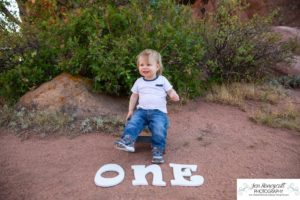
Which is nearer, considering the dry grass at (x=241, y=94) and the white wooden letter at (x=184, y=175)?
the white wooden letter at (x=184, y=175)

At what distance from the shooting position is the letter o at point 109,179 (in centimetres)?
402

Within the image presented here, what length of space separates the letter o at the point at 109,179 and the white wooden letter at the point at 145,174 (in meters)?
0.15

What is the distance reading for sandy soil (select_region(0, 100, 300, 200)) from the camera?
12.9 ft

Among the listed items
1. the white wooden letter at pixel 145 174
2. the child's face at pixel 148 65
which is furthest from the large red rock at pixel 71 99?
the white wooden letter at pixel 145 174

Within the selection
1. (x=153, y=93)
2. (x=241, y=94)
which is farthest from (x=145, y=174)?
(x=241, y=94)

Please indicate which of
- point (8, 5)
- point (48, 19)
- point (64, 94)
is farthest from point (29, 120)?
point (8, 5)

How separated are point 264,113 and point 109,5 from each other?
297cm

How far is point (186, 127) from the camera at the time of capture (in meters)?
5.47

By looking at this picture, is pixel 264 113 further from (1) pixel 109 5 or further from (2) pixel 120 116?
(1) pixel 109 5

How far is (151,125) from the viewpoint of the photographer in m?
4.59

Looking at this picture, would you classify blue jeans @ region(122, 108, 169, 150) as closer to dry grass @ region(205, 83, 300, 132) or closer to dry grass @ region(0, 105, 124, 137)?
dry grass @ region(0, 105, 124, 137)

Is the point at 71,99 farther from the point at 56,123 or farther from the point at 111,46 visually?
the point at 111,46

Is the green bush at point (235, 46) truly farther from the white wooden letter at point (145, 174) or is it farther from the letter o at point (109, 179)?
the letter o at point (109, 179)

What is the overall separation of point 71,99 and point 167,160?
6.90 ft
